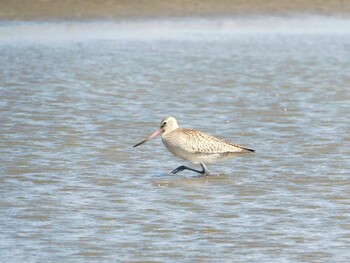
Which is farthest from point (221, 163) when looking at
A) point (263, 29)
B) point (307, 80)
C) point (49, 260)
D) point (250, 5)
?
point (250, 5)

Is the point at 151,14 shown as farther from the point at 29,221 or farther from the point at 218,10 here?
the point at 29,221

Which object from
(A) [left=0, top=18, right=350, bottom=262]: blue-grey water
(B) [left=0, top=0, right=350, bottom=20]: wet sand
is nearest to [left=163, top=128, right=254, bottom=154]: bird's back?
(A) [left=0, top=18, right=350, bottom=262]: blue-grey water

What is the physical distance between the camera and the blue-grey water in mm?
8219

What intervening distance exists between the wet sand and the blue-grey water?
122 centimetres

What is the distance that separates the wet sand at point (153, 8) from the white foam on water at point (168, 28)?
10.9 inches

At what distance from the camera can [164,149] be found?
12703mm

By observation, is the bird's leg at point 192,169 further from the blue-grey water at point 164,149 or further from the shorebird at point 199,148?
the blue-grey water at point 164,149

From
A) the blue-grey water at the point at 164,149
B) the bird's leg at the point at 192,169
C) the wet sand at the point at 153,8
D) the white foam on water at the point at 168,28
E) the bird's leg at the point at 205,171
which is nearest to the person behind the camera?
the blue-grey water at the point at 164,149

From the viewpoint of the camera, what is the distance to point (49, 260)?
758 cm

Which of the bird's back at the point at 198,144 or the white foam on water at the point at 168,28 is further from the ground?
the white foam on water at the point at 168,28

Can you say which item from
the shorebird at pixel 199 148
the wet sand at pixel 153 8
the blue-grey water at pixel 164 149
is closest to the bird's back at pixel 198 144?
the shorebird at pixel 199 148

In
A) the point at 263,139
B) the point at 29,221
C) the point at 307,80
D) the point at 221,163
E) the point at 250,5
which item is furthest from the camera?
the point at 250,5

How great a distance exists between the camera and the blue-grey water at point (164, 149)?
8.22 metres

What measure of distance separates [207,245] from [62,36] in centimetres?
1632
